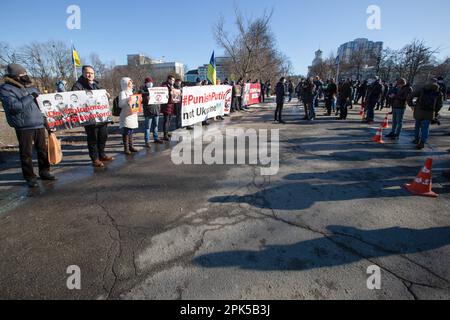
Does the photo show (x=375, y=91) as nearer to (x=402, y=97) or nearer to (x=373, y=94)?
(x=373, y=94)

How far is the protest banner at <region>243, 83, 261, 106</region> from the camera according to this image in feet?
58.3

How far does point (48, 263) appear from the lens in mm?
2566

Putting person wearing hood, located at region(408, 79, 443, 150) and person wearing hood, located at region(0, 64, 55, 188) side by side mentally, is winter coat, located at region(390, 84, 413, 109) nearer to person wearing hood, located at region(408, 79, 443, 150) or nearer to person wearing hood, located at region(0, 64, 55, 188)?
person wearing hood, located at region(408, 79, 443, 150)

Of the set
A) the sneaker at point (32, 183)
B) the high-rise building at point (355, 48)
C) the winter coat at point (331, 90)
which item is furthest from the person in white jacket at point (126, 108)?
the high-rise building at point (355, 48)

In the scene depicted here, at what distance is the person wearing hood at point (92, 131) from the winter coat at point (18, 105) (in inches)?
46.6

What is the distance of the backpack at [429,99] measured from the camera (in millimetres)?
6660

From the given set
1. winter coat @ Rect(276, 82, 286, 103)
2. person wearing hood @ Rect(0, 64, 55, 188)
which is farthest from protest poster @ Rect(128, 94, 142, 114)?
winter coat @ Rect(276, 82, 286, 103)

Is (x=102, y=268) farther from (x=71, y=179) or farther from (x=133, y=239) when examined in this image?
(x=71, y=179)

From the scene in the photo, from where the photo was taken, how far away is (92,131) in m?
5.49

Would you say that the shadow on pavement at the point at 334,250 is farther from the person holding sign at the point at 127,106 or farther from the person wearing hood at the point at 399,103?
the person wearing hood at the point at 399,103

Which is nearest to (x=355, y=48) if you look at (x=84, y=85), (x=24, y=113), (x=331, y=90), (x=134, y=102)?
(x=331, y=90)
